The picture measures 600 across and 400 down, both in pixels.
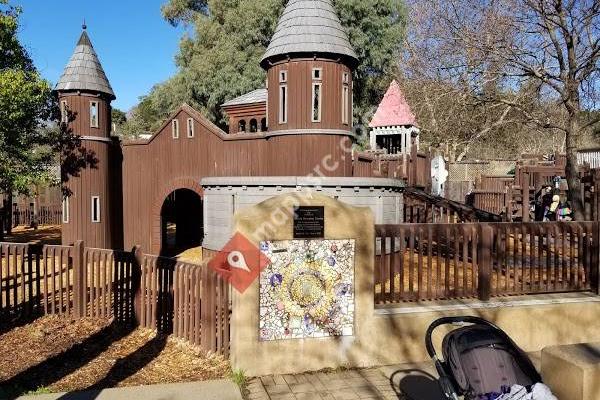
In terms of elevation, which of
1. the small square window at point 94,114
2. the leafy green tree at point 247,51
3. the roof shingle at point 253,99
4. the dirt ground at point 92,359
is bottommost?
the dirt ground at point 92,359

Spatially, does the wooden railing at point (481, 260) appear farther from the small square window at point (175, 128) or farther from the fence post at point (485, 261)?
the small square window at point (175, 128)

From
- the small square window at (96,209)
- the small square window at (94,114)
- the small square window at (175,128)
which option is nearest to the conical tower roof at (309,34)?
the small square window at (175,128)

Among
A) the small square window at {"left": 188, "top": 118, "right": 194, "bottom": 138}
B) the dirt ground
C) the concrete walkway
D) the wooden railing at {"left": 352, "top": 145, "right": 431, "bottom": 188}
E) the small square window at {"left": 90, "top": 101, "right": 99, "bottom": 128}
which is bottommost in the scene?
the dirt ground

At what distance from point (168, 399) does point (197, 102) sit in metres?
32.5

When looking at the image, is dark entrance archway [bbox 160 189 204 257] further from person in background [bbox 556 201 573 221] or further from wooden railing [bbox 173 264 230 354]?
person in background [bbox 556 201 573 221]

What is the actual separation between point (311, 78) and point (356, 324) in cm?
987

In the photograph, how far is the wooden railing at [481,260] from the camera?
23.2 ft

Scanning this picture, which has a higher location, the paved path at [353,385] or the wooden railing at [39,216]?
the wooden railing at [39,216]

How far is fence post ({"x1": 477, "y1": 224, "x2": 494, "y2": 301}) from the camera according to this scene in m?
7.29

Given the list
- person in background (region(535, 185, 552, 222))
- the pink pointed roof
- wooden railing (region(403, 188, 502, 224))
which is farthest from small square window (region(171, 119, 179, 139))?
person in background (region(535, 185, 552, 222))

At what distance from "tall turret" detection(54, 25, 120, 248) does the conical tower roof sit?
916 cm

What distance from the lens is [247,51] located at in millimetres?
34031

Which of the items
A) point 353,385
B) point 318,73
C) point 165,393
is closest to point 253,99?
point 318,73

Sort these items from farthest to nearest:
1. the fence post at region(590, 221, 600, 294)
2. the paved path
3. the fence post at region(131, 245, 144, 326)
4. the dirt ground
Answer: the fence post at region(131, 245, 144, 326)
the fence post at region(590, 221, 600, 294)
the dirt ground
the paved path
